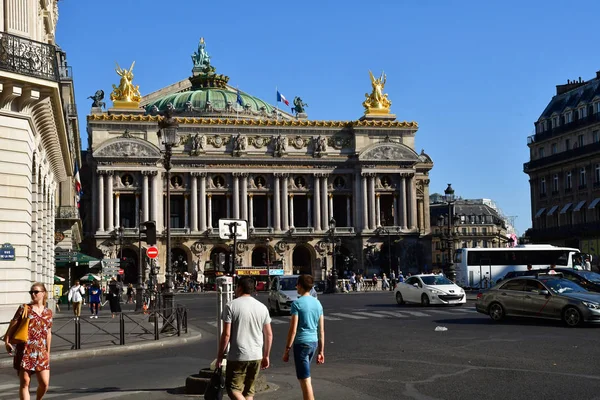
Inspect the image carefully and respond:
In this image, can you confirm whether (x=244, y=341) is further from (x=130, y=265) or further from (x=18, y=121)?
(x=130, y=265)

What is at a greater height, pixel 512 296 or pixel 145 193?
pixel 145 193

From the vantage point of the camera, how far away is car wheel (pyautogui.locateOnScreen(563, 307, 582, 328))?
2514cm

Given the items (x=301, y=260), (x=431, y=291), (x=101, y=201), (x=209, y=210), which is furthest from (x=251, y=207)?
(x=431, y=291)

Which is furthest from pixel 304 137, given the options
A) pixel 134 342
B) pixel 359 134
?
pixel 134 342

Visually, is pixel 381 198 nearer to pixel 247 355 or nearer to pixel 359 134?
pixel 359 134

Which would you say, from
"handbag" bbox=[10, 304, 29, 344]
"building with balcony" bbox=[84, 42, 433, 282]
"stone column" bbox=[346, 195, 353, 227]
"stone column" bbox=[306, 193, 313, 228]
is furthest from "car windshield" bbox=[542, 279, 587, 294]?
"stone column" bbox=[346, 195, 353, 227]

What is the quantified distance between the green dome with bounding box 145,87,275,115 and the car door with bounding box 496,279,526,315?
3358 inches

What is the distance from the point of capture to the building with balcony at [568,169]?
80438 mm

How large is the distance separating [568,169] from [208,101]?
4740 cm

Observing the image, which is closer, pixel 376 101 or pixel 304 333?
pixel 304 333

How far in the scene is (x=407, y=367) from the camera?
1692cm

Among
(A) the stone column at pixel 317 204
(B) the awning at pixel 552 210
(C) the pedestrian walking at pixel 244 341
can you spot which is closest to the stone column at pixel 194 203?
(A) the stone column at pixel 317 204

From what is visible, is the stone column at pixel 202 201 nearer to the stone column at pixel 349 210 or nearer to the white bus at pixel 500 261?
the stone column at pixel 349 210

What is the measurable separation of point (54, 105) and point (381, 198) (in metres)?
78.2
